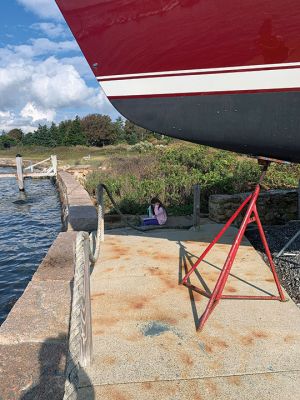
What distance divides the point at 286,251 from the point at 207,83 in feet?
12.0

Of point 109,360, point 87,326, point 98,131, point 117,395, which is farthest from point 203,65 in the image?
point 98,131

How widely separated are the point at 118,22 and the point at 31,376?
354cm

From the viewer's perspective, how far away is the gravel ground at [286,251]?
15.6ft

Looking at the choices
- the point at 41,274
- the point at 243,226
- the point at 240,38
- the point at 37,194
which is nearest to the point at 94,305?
the point at 41,274

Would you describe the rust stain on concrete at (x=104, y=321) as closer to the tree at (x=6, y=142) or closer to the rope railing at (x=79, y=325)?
the rope railing at (x=79, y=325)

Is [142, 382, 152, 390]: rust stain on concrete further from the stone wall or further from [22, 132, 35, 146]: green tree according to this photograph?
[22, 132, 35, 146]: green tree

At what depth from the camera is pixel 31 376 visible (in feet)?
10.3

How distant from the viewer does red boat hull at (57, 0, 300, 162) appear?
10.6ft

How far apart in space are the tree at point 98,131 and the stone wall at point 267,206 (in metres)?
62.2

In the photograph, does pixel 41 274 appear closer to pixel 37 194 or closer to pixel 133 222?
pixel 133 222

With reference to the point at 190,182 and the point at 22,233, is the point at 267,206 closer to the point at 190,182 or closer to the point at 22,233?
the point at 190,182

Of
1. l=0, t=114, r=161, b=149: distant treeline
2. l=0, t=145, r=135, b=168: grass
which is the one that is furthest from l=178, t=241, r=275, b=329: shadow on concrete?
l=0, t=114, r=161, b=149: distant treeline

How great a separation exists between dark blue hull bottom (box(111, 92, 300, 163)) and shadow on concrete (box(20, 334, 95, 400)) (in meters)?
2.49

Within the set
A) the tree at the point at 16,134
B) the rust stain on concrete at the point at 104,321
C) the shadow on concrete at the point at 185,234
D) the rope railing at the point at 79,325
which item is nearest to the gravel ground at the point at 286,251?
the shadow on concrete at the point at 185,234
